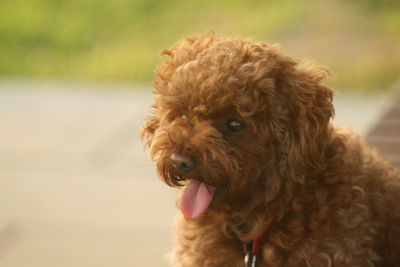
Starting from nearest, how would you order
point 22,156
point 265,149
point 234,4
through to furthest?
1. point 265,149
2. point 22,156
3. point 234,4

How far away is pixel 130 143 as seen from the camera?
6.57 meters

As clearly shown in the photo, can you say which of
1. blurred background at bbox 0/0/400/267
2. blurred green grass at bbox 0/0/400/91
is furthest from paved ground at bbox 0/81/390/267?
blurred green grass at bbox 0/0/400/91

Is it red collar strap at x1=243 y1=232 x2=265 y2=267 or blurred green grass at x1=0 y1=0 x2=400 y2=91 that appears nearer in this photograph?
red collar strap at x1=243 y1=232 x2=265 y2=267

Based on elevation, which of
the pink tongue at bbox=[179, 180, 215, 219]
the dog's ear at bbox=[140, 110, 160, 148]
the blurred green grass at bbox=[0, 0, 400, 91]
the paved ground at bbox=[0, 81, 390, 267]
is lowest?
the pink tongue at bbox=[179, 180, 215, 219]

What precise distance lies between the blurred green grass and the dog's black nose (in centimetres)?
497

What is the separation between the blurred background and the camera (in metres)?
5.26

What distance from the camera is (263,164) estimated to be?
9.29 feet

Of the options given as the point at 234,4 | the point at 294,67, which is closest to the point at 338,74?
the point at 234,4

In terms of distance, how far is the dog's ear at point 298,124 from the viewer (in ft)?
9.15

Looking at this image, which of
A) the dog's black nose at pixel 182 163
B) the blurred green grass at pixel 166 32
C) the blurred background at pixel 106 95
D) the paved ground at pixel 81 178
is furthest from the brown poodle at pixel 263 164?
the blurred green grass at pixel 166 32

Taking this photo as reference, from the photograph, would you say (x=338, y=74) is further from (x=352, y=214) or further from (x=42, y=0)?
(x=352, y=214)

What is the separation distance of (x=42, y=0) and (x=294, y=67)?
7.28 metres

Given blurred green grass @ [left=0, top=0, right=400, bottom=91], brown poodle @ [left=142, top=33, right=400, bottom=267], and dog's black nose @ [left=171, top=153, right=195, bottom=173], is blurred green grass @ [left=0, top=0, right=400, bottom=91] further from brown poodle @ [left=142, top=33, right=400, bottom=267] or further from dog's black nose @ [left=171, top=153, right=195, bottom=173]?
dog's black nose @ [left=171, top=153, right=195, bottom=173]

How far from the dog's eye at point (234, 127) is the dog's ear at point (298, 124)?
0.39 ft
